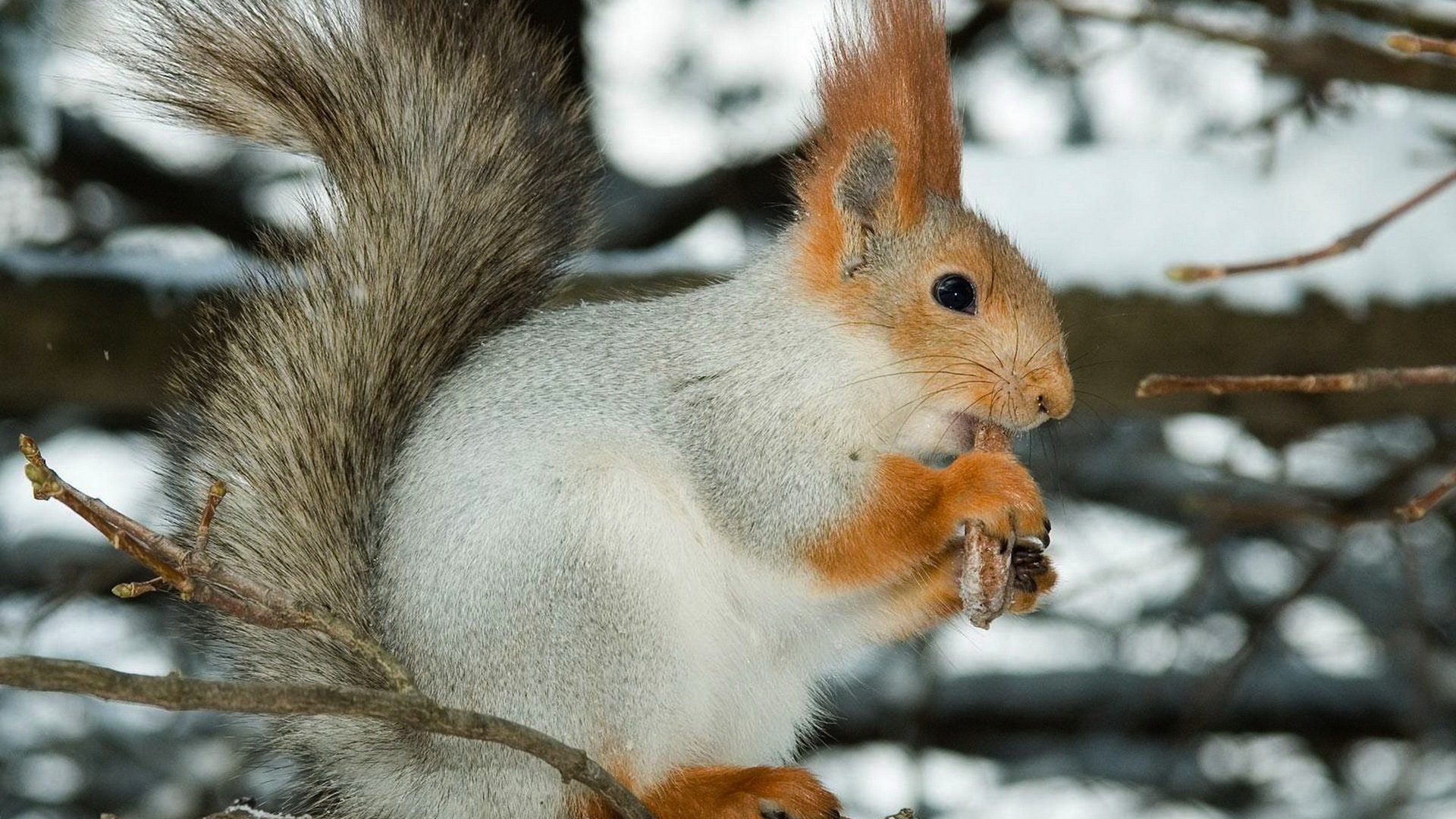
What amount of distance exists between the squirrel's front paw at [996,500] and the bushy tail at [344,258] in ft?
2.07

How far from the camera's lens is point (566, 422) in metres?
1.74

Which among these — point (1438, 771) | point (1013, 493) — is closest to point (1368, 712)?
point (1438, 771)

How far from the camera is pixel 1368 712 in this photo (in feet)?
10.7

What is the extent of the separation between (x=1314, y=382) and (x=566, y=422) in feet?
2.66

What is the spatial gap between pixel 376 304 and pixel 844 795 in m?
1.76

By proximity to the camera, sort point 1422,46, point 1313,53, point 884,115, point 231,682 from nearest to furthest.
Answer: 1. point 231,682
2. point 1422,46
3. point 884,115
4. point 1313,53

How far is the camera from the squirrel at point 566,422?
1663 millimetres

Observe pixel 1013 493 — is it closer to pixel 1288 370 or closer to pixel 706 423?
pixel 706 423

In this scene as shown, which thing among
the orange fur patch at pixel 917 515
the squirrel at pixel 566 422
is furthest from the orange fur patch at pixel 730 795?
the orange fur patch at pixel 917 515

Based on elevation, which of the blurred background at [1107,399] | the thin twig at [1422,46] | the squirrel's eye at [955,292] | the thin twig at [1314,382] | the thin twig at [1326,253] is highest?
the thin twig at [1422,46]

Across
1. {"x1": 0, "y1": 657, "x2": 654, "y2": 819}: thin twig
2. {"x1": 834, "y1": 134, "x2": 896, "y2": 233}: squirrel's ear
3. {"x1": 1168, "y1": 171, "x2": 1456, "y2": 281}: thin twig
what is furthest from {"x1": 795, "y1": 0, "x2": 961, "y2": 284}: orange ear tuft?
{"x1": 0, "y1": 657, "x2": 654, "y2": 819}: thin twig

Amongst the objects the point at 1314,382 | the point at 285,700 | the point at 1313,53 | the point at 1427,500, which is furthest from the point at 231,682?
the point at 1313,53

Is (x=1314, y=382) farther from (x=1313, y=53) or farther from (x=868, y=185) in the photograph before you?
(x=1313, y=53)

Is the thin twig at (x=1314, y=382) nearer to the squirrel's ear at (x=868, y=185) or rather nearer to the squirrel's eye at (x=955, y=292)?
the squirrel's eye at (x=955, y=292)
